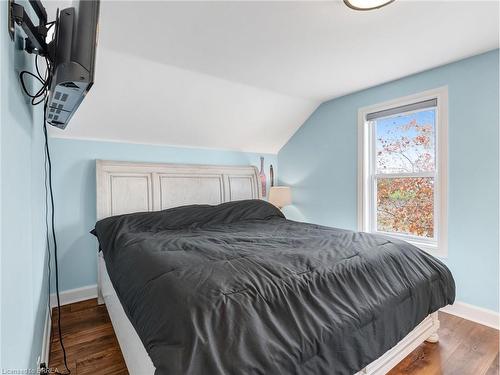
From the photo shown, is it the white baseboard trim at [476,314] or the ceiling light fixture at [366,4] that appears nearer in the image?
the ceiling light fixture at [366,4]

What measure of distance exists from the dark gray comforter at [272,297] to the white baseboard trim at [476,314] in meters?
0.77

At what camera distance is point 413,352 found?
1764 mm

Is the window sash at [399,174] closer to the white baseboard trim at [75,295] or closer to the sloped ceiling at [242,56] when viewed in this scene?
the sloped ceiling at [242,56]

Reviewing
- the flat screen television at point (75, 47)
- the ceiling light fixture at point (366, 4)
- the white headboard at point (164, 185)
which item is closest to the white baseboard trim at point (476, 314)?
the white headboard at point (164, 185)

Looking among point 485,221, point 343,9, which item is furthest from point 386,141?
point 343,9

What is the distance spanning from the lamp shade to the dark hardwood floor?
2.00m

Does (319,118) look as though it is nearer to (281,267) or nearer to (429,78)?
(429,78)

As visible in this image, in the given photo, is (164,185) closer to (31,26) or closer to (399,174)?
(31,26)

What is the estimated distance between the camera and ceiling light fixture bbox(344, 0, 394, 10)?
5.01 feet

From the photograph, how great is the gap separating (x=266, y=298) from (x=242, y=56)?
1.86 m

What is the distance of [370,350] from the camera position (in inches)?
47.0

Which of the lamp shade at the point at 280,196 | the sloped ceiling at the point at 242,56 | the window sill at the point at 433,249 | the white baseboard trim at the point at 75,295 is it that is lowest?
the white baseboard trim at the point at 75,295

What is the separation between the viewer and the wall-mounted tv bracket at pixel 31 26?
754 mm

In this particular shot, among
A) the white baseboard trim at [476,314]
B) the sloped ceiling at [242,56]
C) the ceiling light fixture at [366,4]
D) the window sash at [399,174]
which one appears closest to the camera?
the ceiling light fixture at [366,4]
